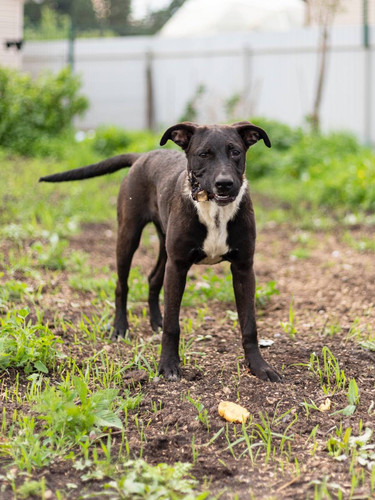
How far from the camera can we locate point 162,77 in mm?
17969

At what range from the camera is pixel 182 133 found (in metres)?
3.94

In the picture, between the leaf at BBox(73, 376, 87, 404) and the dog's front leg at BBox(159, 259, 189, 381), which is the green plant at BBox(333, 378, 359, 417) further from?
the leaf at BBox(73, 376, 87, 404)

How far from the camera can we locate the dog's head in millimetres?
3564

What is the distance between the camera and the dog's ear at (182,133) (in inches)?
153

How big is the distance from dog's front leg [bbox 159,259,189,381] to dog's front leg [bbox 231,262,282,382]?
12.3 inches

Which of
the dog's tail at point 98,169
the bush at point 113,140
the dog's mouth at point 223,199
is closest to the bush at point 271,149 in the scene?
the bush at point 113,140

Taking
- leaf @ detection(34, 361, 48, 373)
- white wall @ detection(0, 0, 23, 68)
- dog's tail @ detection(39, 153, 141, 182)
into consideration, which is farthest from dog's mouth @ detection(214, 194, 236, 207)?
white wall @ detection(0, 0, 23, 68)

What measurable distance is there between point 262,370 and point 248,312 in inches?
13.6

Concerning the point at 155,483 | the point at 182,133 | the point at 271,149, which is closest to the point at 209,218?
the point at 182,133

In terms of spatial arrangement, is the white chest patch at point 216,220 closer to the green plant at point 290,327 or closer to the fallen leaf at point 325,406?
the fallen leaf at point 325,406

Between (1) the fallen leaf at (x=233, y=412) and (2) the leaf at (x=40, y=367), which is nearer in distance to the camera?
(1) the fallen leaf at (x=233, y=412)

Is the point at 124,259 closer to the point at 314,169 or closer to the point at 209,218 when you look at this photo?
the point at 209,218

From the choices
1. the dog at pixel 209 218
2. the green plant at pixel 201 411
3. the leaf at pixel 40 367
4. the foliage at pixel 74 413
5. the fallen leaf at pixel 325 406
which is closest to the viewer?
the foliage at pixel 74 413

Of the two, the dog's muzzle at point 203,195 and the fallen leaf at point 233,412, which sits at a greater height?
the dog's muzzle at point 203,195
